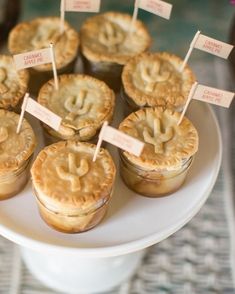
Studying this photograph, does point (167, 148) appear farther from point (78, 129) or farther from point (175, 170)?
point (78, 129)

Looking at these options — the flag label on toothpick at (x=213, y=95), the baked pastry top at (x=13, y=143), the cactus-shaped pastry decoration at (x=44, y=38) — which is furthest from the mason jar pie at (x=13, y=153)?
the flag label on toothpick at (x=213, y=95)

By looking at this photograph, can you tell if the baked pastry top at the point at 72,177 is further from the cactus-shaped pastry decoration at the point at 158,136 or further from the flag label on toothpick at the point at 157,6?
the flag label on toothpick at the point at 157,6

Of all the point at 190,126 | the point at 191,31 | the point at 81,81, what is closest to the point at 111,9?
the point at 191,31

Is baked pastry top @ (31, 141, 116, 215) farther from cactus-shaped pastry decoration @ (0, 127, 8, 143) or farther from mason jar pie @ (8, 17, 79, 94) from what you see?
mason jar pie @ (8, 17, 79, 94)

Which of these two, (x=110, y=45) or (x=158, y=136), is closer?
(x=158, y=136)

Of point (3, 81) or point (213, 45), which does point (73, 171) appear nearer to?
point (3, 81)

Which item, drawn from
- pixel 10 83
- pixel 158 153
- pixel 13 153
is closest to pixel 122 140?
pixel 158 153
